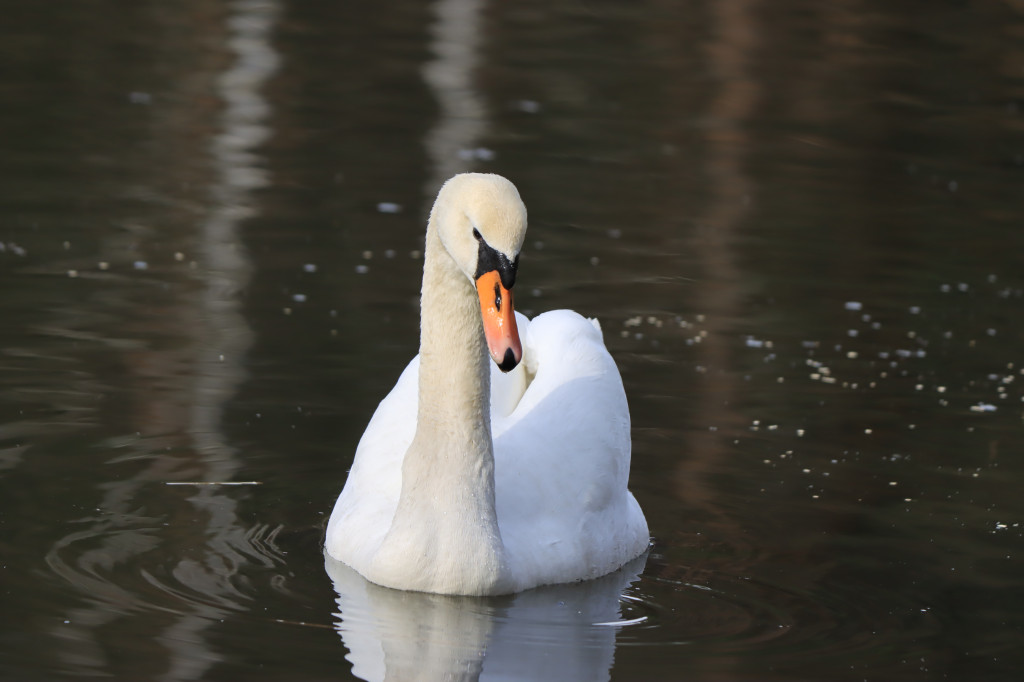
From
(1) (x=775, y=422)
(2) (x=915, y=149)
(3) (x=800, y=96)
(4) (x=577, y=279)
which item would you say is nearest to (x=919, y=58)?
(3) (x=800, y=96)

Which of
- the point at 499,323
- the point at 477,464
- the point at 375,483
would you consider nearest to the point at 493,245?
the point at 499,323

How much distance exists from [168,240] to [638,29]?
12.8 m

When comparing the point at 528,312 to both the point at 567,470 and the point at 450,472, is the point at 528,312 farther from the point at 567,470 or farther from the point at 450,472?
the point at 450,472

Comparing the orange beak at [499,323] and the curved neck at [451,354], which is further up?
the orange beak at [499,323]

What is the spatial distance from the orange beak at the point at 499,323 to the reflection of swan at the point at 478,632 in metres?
1.05

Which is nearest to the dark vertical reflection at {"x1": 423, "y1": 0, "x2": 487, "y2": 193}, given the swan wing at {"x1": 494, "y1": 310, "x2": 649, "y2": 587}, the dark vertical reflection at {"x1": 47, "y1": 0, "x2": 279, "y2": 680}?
the dark vertical reflection at {"x1": 47, "y1": 0, "x2": 279, "y2": 680}

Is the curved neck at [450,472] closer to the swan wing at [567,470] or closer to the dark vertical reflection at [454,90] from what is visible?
the swan wing at [567,470]

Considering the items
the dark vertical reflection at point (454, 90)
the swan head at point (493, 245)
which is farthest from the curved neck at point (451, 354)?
the dark vertical reflection at point (454, 90)

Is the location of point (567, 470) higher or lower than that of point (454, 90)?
higher

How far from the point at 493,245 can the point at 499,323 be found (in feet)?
0.96

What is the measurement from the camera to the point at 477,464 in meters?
7.04

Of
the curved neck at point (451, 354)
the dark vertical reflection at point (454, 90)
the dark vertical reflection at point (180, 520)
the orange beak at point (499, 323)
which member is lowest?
the dark vertical reflection at point (454, 90)

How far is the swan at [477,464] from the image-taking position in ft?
21.3

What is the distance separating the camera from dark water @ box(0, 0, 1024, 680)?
6832mm
